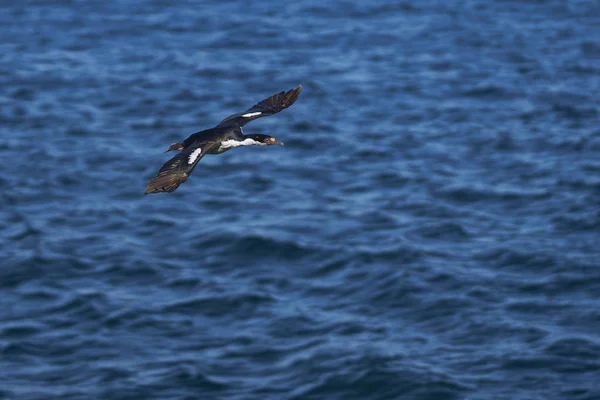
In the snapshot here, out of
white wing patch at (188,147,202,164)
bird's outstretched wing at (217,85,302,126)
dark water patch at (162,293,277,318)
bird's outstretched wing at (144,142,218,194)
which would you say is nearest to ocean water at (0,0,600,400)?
dark water patch at (162,293,277,318)

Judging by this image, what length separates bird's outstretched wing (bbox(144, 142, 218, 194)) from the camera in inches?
552

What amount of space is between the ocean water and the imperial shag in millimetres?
9083

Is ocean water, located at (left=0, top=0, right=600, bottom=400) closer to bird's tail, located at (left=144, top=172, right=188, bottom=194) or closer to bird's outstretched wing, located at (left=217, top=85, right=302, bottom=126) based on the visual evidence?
bird's outstretched wing, located at (left=217, top=85, right=302, bottom=126)

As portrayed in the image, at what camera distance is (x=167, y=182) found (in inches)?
560

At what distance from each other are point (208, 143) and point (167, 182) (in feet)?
5.35

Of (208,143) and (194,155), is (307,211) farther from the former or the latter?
(194,155)

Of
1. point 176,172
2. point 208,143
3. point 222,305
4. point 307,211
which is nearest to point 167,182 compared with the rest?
point 176,172

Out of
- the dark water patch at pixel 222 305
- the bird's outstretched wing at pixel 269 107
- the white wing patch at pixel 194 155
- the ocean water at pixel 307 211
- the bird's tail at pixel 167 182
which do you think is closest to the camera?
the bird's tail at pixel 167 182

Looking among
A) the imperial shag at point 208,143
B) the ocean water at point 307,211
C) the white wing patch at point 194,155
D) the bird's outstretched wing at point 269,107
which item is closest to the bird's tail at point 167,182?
the imperial shag at point 208,143

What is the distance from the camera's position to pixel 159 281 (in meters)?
28.8

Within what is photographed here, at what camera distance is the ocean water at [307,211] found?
25609mm

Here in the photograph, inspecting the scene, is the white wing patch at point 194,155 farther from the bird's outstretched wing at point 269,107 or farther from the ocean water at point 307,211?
the ocean water at point 307,211

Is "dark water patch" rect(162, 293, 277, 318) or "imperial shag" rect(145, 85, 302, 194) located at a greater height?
"imperial shag" rect(145, 85, 302, 194)

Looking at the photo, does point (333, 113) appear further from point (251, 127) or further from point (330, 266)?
point (330, 266)
